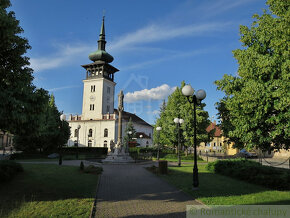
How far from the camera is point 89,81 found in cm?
6375

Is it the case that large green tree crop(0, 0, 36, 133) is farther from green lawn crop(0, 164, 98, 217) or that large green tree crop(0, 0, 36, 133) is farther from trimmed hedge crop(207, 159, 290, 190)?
trimmed hedge crop(207, 159, 290, 190)

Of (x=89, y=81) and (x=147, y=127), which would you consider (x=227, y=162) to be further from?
(x=147, y=127)

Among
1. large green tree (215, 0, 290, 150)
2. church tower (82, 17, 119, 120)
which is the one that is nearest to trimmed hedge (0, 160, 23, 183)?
large green tree (215, 0, 290, 150)

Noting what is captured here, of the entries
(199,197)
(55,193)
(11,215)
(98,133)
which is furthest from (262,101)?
(98,133)

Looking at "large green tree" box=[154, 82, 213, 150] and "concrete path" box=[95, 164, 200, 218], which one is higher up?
"large green tree" box=[154, 82, 213, 150]

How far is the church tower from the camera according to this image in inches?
2434

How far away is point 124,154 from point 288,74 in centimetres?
2046

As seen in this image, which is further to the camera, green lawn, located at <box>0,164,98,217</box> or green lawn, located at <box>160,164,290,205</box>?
green lawn, located at <box>160,164,290,205</box>

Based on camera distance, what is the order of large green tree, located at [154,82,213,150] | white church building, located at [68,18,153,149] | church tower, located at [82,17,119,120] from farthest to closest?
church tower, located at [82,17,119,120] → white church building, located at [68,18,153,149] → large green tree, located at [154,82,213,150]

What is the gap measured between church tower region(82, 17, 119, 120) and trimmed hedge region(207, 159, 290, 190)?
48880 millimetres

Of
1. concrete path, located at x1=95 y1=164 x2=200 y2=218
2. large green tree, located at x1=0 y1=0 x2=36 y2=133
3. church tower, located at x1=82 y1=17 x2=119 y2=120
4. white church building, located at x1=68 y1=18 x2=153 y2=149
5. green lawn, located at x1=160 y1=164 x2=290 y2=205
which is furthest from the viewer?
church tower, located at x1=82 y1=17 x2=119 y2=120

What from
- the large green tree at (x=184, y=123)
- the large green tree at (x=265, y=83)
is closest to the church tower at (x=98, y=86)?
the large green tree at (x=184, y=123)

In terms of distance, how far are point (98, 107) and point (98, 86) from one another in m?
6.10

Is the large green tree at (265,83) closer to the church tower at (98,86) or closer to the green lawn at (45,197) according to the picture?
the green lawn at (45,197)
